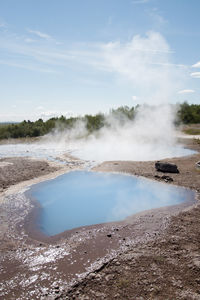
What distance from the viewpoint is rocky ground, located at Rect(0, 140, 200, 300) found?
19.3 ft

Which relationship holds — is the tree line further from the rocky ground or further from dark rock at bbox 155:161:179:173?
the rocky ground

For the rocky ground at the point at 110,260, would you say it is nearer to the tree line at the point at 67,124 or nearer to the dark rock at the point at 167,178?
the dark rock at the point at 167,178

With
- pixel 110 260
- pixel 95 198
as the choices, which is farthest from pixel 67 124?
pixel 110 260

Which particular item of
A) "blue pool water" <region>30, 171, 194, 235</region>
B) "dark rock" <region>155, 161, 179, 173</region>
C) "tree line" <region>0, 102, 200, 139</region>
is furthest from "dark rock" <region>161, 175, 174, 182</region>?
"tree line" <region>0, 102, 200, 139</region>

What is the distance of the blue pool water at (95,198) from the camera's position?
35.2 ft

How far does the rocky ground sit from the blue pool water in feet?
3.22

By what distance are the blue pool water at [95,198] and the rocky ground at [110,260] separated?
981 millimetres

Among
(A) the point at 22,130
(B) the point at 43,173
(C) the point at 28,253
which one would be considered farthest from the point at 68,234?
(A) the point at 22,130

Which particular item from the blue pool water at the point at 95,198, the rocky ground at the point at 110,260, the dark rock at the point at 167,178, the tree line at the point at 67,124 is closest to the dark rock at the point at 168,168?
the dark rock at the point at 167,178

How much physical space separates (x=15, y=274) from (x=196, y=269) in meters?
5.29

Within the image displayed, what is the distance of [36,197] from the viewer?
45.0 ft

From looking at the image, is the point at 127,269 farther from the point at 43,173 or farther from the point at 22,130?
the point at 22,130

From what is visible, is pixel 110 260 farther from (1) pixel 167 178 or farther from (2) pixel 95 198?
(1) pixel 167 178

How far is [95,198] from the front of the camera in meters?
13.5
